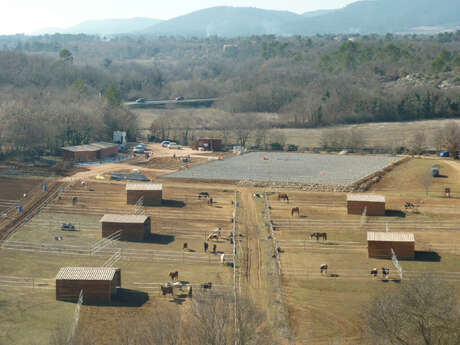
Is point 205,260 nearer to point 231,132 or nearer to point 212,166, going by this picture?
point 212,166

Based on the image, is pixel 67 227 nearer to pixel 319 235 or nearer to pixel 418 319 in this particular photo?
pixel 319 235

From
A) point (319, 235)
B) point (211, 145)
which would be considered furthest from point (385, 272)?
point (211, 145)

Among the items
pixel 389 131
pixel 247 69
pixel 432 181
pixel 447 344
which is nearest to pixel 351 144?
pixel 389 131

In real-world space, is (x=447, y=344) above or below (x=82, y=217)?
above

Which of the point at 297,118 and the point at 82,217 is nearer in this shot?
the point at 82,217

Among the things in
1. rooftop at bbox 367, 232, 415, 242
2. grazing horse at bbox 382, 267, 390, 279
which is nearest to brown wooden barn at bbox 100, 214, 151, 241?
rooftop at bbox 367, 232, 415, 242

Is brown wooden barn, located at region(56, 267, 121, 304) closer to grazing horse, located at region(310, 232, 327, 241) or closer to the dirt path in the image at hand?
the dirt path

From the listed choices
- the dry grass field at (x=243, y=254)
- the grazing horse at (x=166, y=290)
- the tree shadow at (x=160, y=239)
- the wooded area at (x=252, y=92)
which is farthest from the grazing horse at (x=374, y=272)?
the wooded area at (x=252, y=92)
